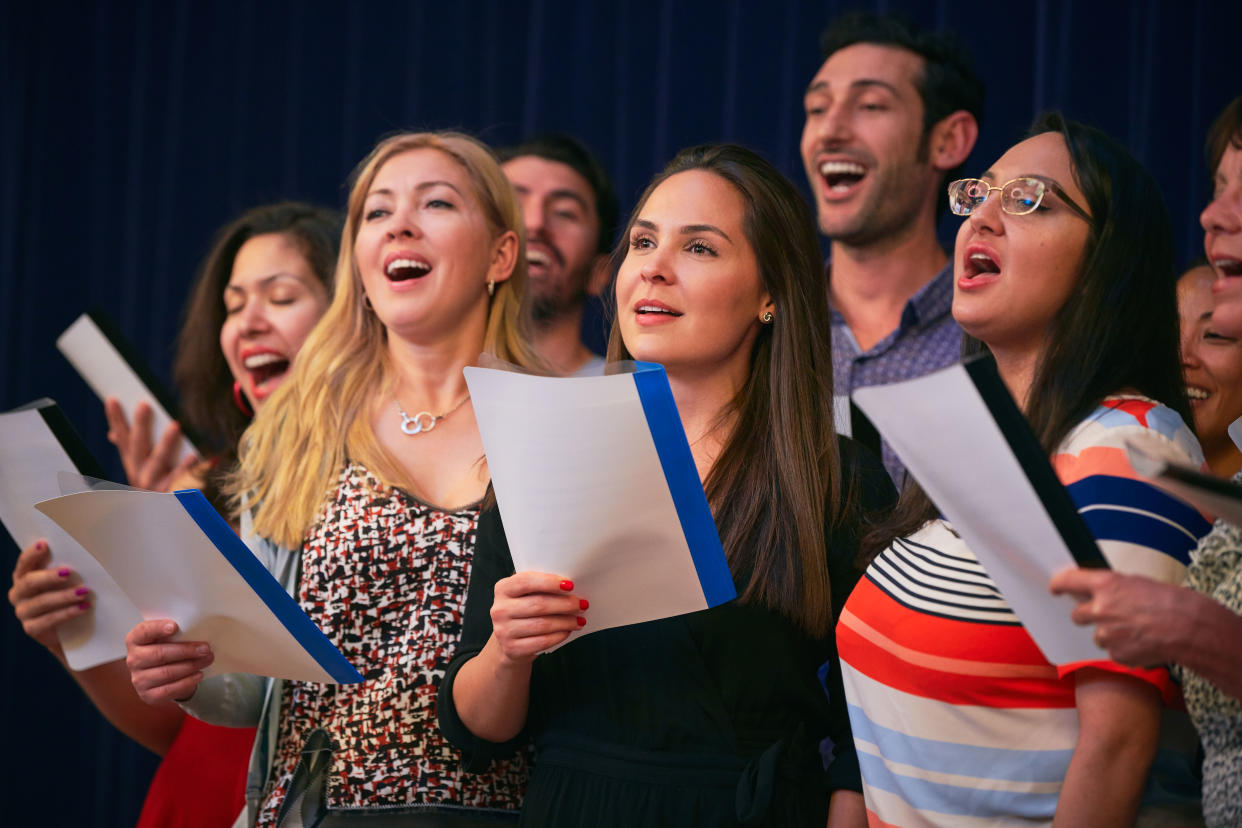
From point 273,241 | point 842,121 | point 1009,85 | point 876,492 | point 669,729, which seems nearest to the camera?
point 669,729

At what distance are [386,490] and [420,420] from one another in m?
0.18

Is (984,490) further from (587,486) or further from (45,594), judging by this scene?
(45,594)

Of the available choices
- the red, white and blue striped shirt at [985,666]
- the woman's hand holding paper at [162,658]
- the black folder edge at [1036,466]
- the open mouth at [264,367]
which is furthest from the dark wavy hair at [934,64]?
the woman's hand holding paper at [162,658]

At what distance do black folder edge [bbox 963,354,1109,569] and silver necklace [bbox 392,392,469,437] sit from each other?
119cm

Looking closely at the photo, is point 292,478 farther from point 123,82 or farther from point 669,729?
point 123,82

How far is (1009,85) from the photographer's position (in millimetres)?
3139

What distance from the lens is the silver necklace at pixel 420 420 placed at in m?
2.08

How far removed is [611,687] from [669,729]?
10cm

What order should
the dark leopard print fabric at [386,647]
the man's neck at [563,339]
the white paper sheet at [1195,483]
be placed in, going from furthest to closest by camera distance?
1. the man's neck at [563,339]
2. the dark leopard print fabric at [386,647]
3. the white paper sheet at [1195,483]

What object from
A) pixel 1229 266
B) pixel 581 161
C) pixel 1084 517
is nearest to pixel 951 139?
pixel 581 161

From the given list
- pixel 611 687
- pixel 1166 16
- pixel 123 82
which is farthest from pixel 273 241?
pixel 1166 16

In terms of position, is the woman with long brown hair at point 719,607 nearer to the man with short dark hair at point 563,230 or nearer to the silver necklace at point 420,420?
the silver necklace at point 420,420

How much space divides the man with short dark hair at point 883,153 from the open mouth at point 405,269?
1.02 meters

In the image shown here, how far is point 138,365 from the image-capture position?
8.11ft
